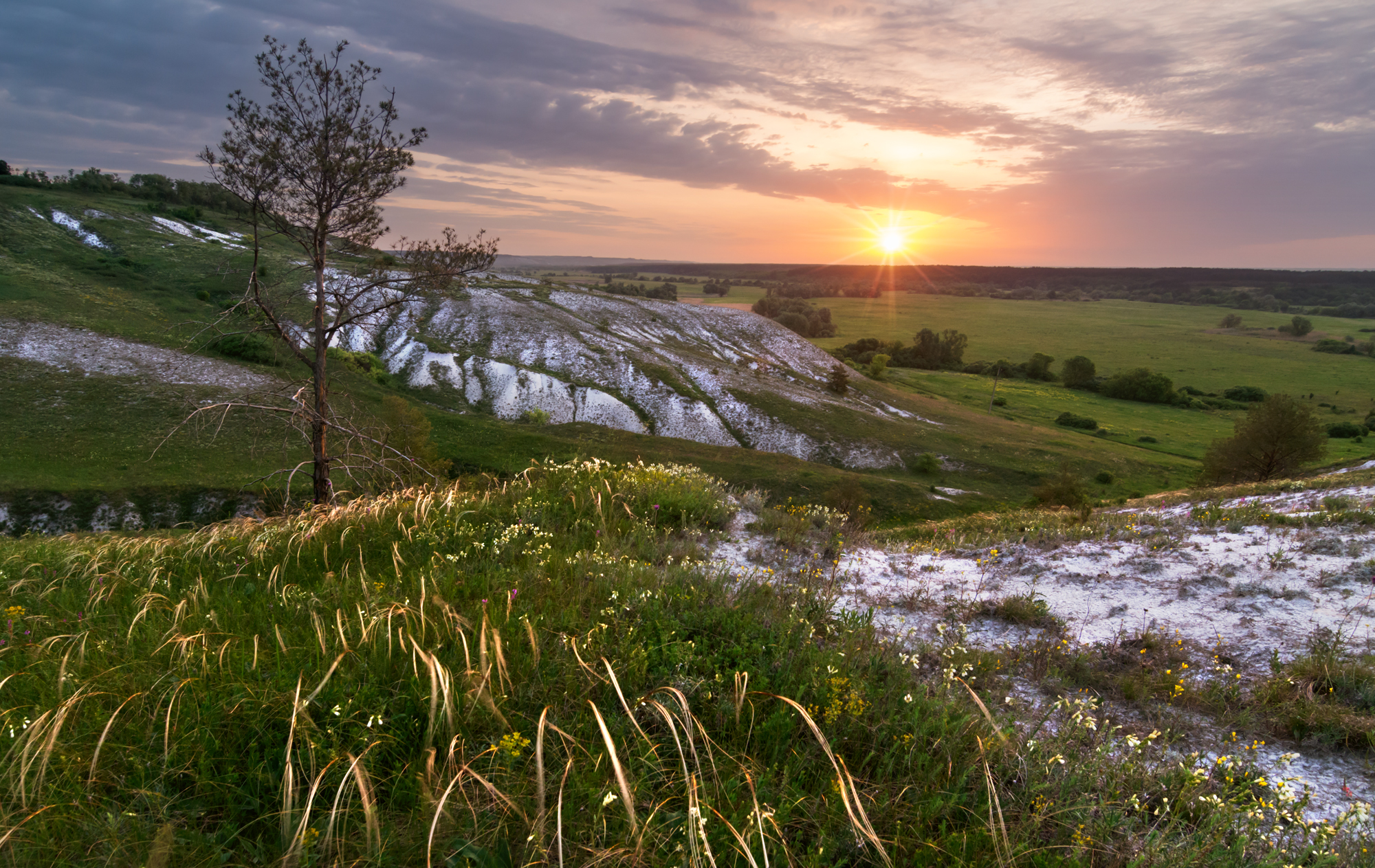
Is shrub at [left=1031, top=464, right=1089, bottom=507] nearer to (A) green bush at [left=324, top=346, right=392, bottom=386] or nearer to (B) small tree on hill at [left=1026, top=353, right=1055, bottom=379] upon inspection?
(A) green bush at [left=324, top=346, right=392, bottom=386]

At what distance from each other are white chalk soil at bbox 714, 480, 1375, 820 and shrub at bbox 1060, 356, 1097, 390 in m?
149

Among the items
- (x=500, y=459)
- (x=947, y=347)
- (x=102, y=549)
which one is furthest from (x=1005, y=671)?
(x=947, y=347)

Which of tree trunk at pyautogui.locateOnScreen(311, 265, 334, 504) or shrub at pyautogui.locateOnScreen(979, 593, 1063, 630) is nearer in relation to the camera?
shrub at pyautogui.locateOnScreen(979, 593, 1063, 630)

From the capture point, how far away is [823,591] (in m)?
5.81

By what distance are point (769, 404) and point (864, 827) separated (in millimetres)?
67648

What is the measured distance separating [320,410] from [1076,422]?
114m

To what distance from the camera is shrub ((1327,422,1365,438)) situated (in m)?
92.4

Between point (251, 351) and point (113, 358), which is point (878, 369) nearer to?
point (251, 351)

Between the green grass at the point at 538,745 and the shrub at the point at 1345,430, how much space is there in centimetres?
13302

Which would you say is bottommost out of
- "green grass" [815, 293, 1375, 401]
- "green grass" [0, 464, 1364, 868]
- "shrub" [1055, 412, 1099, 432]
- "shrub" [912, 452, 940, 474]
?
"shrub" [912, 452, 940, 474]

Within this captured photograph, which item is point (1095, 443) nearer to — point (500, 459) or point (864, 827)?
point (500, 459)

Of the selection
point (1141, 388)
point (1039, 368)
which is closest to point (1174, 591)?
point (1141, 388)

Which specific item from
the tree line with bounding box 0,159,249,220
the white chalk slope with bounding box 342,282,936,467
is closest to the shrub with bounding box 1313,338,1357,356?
the white chalk slope with bounding box 342,282,936,467

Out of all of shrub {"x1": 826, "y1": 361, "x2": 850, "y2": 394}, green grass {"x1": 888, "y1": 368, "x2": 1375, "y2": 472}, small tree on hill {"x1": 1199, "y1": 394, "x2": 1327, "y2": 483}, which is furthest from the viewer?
green grass {"x1": 888, "y1": 368, "x2": 1375, "y2": 472}
